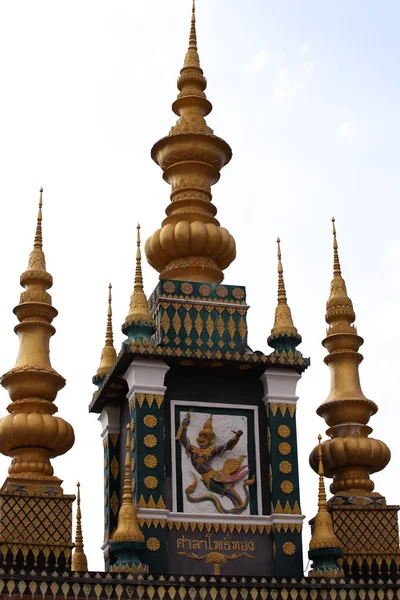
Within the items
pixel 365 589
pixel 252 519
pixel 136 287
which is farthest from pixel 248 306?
pixel 365 589

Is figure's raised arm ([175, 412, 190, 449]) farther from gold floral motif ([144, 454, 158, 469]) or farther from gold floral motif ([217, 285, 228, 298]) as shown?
gold floral motif ([217, 285, 228, 298])

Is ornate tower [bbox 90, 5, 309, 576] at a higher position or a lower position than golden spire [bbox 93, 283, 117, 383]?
lower

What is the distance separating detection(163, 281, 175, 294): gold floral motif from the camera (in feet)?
103

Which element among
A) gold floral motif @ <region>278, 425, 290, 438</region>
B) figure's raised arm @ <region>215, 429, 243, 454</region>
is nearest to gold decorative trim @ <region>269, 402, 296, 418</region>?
gold floral motif @ <region>278, 425, 290, 438</region>

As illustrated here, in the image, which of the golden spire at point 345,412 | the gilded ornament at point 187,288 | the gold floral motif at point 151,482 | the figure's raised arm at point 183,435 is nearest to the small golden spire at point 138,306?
the gilded ornament at point 187,288

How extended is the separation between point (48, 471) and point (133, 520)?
3246mm

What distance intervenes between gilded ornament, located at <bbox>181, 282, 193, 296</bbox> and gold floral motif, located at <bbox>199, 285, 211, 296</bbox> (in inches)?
9.1

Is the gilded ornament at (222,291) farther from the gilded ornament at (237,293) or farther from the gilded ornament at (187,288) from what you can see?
the gilded ornament at (187,288)

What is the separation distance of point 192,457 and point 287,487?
7.01 feet

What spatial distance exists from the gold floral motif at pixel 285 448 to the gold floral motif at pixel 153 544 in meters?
3.57

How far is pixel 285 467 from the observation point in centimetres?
2980

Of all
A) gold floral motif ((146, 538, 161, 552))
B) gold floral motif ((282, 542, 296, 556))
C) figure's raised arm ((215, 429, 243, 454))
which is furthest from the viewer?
figure's raised arm ((215, 429, 243, 454))

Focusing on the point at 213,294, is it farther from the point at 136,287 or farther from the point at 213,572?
the point at 213,572

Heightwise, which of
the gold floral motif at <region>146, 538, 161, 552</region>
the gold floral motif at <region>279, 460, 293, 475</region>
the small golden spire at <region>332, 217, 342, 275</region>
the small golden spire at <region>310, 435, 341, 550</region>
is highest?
the small golden spire at <region>332, 217, 342, 275</region>
